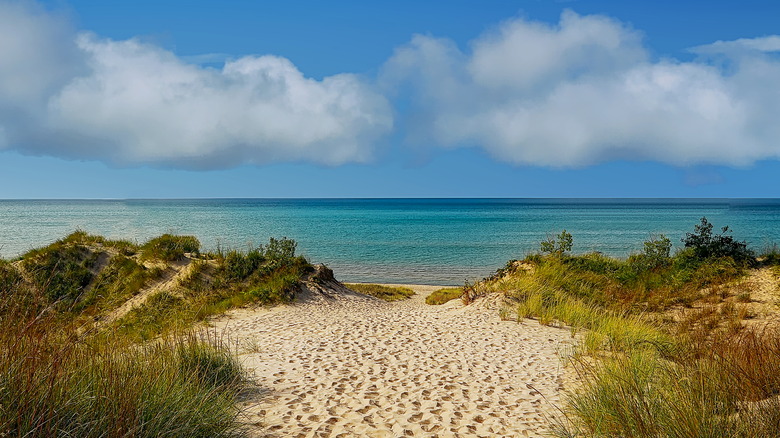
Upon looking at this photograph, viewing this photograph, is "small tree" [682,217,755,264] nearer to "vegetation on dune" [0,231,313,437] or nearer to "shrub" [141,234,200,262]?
"vegetation on dune" [0,231,313,437]

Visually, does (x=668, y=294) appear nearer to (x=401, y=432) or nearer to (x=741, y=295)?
(x=741, y=295)

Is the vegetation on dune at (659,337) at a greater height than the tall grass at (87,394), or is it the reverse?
the tall grass at (87,394)

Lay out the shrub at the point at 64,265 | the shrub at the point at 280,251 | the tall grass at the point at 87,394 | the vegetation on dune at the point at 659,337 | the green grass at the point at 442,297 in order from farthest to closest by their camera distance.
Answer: the green grass at the point at 442,297
the shrub at the point at 280,251
the shrub at the point at 64,265
the vegetation on dune at the point at 659,337
the tall grass at the point at 87,394

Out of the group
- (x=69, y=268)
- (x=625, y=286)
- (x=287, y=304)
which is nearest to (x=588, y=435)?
(x=287, y=304)

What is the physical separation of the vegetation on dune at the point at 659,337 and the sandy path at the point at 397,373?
0.72m

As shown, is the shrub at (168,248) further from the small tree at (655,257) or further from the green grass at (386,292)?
the small tree at (655,257)

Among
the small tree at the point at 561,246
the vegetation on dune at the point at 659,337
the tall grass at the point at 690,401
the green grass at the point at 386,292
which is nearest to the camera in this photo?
the tall grass at the point at 690,401

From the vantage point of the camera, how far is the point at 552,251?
822 inches

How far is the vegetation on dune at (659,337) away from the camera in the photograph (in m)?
5.04

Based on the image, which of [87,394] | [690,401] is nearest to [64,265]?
[87,394]

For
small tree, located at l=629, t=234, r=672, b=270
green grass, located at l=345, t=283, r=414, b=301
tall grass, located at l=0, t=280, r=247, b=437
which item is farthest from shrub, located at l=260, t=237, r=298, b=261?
tall grass, located at l=0, t=280, r=247, b=437

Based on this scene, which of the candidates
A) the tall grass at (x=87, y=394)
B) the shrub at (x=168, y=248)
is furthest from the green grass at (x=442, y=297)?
the tall grass at (x=87, y=394)

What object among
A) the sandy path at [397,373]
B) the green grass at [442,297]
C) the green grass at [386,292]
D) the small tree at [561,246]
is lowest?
the green grass at [386,292]

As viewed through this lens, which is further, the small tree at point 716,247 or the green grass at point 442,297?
the green grass at point 442,297
